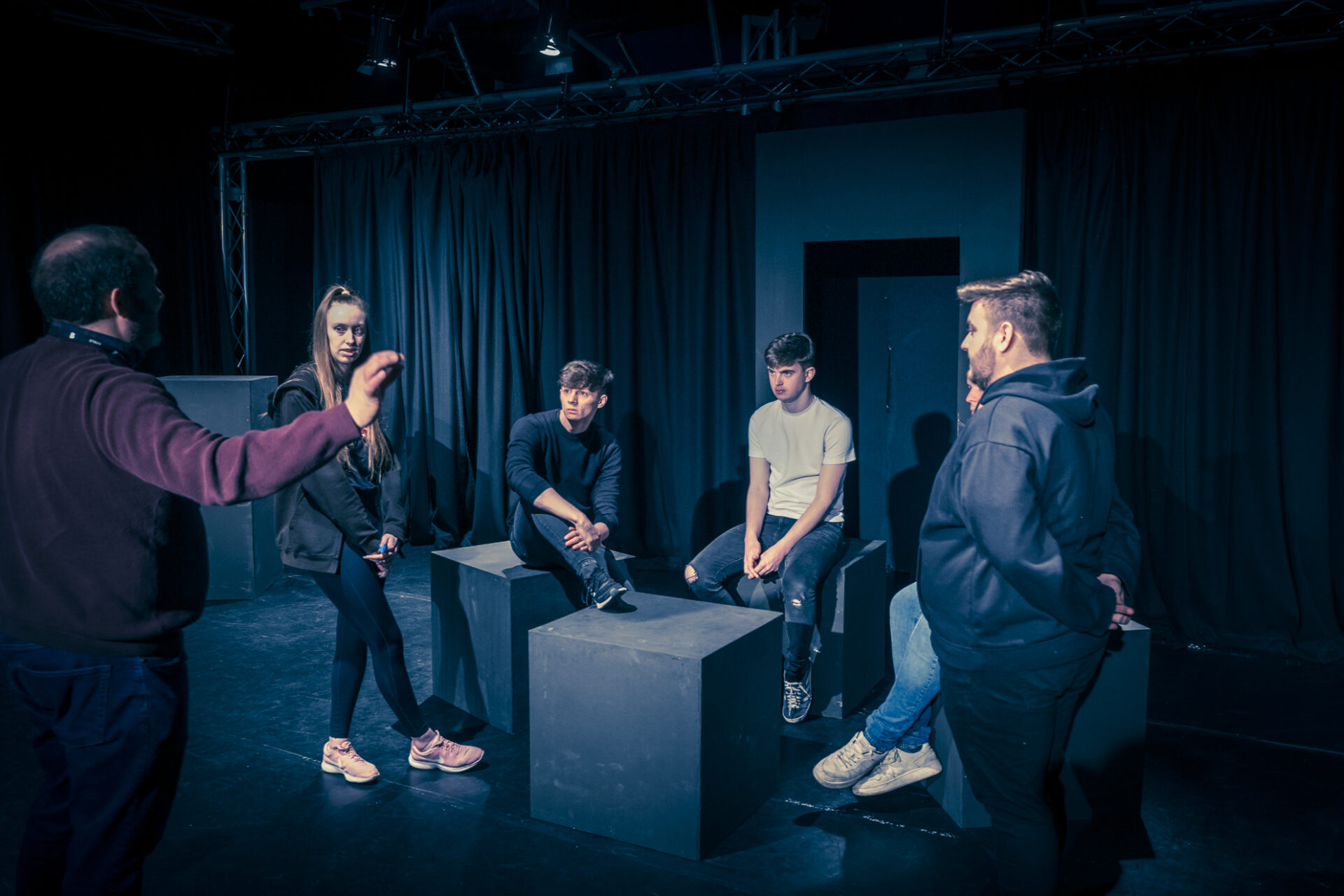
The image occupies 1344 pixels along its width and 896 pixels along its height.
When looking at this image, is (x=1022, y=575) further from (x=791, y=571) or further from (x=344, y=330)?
(x=344, y=330)

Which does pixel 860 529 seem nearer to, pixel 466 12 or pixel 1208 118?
pixel 1208 118

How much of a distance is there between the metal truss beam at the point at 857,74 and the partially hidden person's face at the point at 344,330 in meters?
3.02

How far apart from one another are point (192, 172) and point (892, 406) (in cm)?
504

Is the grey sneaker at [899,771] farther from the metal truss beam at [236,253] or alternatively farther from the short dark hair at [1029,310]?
the metal truss beam at [236,253]

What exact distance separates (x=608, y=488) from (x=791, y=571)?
0.77 metres

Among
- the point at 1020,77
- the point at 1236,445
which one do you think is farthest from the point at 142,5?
the point at 1236,445

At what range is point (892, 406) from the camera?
567cm

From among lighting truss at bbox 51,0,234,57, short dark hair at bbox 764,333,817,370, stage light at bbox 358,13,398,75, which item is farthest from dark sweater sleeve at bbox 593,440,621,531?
lighting truss at bbox 51,0,234,57

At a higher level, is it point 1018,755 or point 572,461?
point 572,461

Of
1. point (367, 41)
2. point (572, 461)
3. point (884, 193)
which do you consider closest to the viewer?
point (572, 461)

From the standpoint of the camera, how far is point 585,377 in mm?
3422

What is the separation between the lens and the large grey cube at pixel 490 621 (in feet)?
10.4

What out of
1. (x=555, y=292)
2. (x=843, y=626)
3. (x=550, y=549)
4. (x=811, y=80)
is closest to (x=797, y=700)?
(x=843, y=626)

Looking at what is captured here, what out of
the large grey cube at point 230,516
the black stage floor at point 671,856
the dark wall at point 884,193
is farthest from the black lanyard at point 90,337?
the dark wall at point 884,193
